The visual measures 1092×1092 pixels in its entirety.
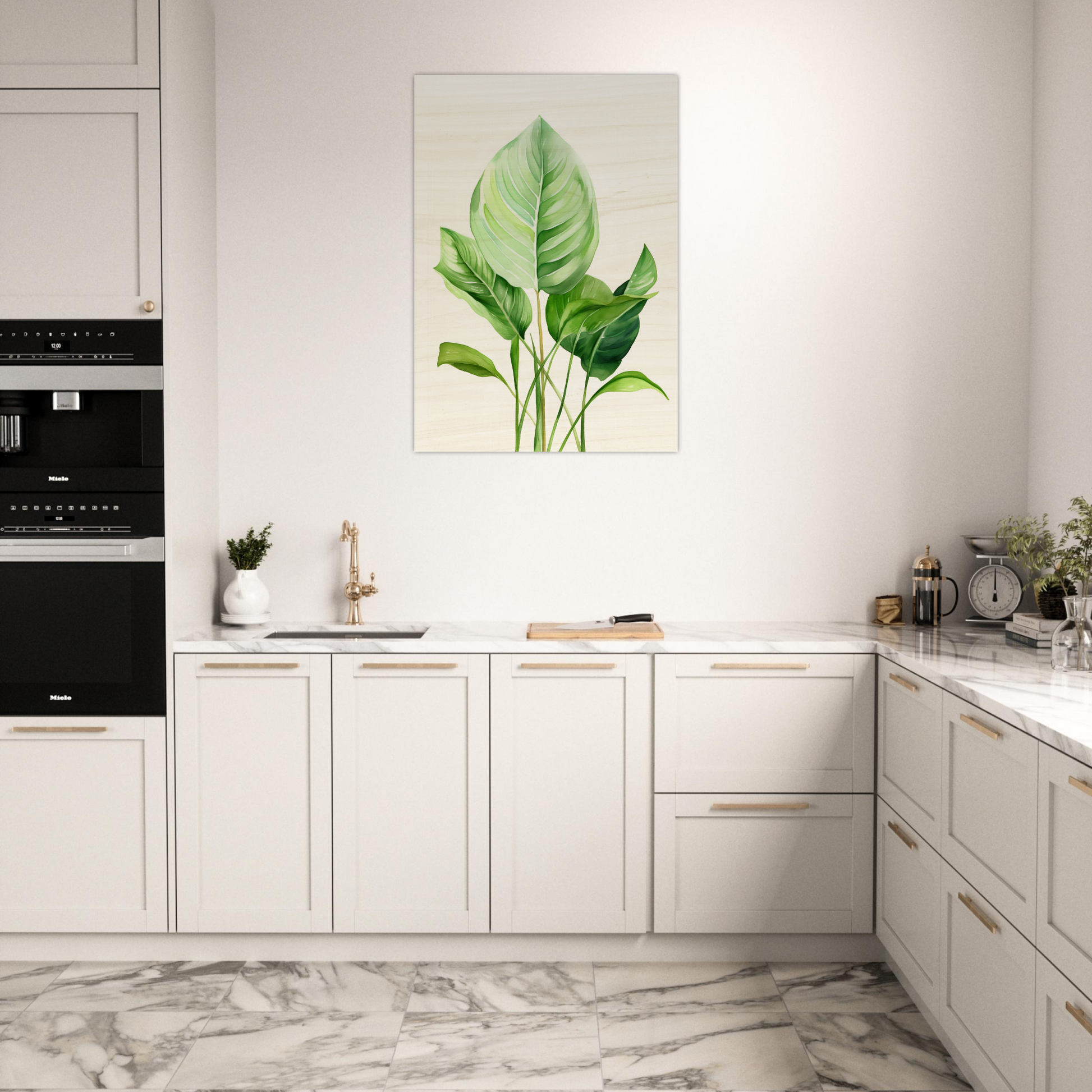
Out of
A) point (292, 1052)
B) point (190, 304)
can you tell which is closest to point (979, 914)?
point (292, 1052)

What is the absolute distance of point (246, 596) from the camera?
2.95 metres

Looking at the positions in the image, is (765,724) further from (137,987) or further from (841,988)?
(137,987)

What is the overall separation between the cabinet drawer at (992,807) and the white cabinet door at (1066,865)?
0.11 ft

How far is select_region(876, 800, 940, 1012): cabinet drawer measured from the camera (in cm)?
223

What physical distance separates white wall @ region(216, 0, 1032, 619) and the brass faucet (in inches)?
3.1

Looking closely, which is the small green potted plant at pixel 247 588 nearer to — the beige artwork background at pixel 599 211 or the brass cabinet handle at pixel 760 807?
the beige artwork background at pixel 599 211

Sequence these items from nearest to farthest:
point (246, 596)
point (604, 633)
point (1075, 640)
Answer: point (1075, 640)
point (604, 633)
point (246, 596)

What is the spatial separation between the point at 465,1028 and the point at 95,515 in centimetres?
165

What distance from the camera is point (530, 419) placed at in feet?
10.2

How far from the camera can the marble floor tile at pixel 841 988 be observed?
2498 mm

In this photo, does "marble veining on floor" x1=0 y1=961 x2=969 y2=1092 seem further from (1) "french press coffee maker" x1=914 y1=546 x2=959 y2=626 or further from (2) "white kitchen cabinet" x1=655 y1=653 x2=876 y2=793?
(1) "french press coffee maker" x1=914 y1=546 x2=959 y2=626

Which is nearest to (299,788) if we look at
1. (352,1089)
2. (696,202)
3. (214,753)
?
(214,753)

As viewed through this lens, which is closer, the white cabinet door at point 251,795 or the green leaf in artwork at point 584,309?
the white cabinet door at point 251,795

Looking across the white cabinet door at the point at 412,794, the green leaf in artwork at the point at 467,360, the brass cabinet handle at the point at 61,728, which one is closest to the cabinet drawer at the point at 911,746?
the white cabinet door at the point at 412,794
